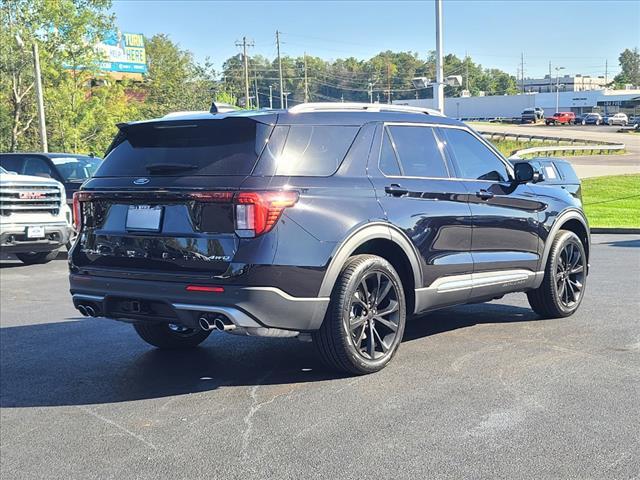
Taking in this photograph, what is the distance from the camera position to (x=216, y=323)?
15.6 ft

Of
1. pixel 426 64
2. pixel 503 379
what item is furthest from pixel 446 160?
pixel 426 64

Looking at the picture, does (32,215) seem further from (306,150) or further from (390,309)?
(390,309)

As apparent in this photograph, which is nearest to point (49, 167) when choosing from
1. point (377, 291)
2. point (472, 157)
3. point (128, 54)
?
point (472, 157)

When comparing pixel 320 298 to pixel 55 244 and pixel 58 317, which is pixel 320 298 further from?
pixel 55 244

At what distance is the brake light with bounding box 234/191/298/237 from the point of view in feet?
15.4

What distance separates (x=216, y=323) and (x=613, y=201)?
1902 centimetres

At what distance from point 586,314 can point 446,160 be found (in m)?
2.38

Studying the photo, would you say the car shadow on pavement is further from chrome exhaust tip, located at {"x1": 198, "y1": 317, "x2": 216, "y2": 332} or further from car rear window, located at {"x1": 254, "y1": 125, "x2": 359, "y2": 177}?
car rear window, located at {"x1": 254, "y1": 125, "x2": 359, "y2": 177}

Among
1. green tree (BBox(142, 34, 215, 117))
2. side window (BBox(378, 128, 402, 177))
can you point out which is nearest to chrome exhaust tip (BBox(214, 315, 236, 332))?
side window (BBox(378, 128, 402, 177))

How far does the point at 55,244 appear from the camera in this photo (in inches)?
499

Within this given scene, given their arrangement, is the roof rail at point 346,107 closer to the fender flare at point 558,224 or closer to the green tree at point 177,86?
the fender flare at point 558,224

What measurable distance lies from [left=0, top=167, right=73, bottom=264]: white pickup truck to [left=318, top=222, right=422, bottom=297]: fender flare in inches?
336

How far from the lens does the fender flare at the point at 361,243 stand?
4973 mm

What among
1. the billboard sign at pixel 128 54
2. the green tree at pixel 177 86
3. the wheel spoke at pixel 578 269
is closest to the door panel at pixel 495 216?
the wheel spoke at pixel 578 269
